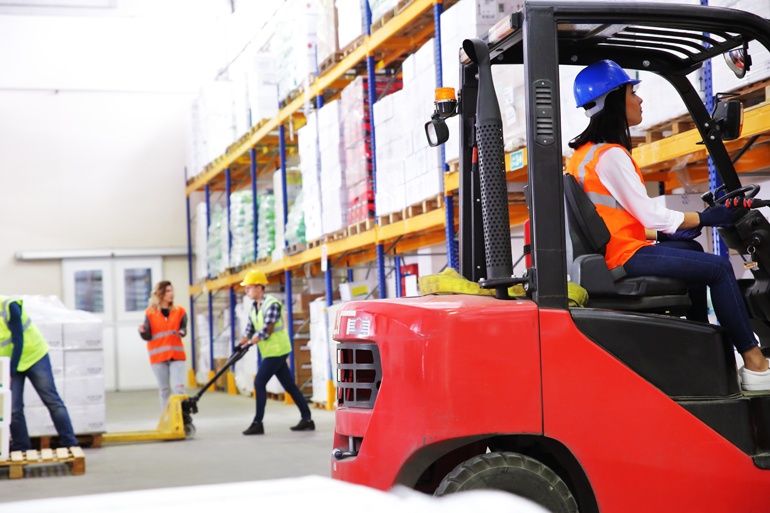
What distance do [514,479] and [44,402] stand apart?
632 cm

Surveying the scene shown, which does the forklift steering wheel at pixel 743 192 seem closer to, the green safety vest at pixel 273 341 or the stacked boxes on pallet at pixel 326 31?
the green safety vest at pixel 273 341

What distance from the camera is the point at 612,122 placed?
11.6ft

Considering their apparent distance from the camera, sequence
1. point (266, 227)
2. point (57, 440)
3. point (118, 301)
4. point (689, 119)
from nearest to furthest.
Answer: point (689, 119)
point (57, 440)
point (266, 227)
point (118, 301)

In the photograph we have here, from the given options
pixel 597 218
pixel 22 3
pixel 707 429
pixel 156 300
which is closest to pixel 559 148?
pixel 597 218

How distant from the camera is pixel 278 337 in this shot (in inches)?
407

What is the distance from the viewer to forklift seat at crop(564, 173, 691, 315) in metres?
3.36

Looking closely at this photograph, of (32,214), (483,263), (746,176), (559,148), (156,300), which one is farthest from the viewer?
(32,214)

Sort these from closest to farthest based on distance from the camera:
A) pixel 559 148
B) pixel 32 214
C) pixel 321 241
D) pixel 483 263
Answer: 1. pixel 559 148
2. pixel 483 263
3. pixel 321 241
4. pixel 32 214

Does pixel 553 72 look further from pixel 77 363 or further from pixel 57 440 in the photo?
pixel 57 440

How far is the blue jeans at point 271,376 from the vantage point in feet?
32.9

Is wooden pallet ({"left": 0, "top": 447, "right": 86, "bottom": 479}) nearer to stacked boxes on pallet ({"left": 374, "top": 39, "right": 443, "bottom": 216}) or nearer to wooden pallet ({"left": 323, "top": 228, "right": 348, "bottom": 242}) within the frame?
stacked boxes on pallet ({"left": 374, "top": 39, "right": 443, "bottom": 216})

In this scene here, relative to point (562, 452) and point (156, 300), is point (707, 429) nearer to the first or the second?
point (562, 452)

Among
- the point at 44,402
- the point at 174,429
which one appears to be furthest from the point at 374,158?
the point at 44,402

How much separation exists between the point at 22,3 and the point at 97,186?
162 inches
